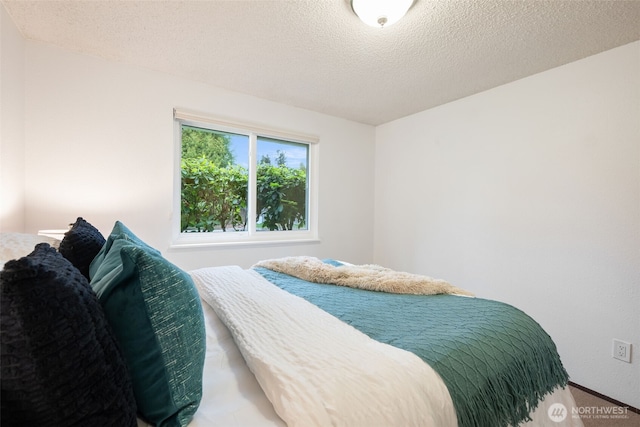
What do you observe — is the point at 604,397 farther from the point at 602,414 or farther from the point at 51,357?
the point at 51,357

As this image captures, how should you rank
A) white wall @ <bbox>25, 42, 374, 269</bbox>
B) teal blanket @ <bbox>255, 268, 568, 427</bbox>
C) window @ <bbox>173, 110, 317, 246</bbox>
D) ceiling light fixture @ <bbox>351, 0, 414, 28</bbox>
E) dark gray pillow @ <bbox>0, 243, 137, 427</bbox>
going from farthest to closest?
window @ <bbox>173, 110, 317, 246</bbox>
white wall @ <bbox>25, 42, 374, 269</bbox>
ceiling light fixture @ <bbox>351, 0, 414, 28</bbox>
teal blanket @ <bbox>255, 268, 568, 427</bbox>
dark gray pillow @ <bbox>0, 243, 137, 427</bbox>

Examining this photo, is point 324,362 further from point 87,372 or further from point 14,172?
point 14,172

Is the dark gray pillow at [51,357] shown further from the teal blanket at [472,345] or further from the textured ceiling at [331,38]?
the textured ceiling at [331,38]

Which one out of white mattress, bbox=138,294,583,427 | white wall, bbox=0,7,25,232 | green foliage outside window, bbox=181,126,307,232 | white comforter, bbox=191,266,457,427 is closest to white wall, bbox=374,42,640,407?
white mattress, bbox=138,294,583,427

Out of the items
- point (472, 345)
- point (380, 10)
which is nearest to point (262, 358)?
point (472, 345)

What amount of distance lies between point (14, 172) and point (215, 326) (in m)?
1.81

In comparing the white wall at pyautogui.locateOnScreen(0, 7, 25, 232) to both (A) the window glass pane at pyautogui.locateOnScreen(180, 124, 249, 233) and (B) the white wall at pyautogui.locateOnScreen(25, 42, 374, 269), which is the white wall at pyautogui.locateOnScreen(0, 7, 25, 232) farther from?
(A) the window glass pane at pyautogui.locateOnScreen(180, 124, 249, 233)

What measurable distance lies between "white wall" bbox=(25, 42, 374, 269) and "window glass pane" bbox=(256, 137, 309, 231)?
34cm

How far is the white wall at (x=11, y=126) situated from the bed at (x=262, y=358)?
730 millimetres

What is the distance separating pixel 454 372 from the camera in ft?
2.68

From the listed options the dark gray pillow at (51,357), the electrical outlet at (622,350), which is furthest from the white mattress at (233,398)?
the electrical outlet at (622,350)

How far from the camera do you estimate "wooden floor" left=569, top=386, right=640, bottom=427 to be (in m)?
1.62

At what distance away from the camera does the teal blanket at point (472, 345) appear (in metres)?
0.82

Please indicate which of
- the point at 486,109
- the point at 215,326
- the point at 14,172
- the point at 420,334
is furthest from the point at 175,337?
the point at 486,109
